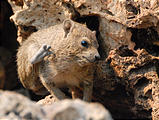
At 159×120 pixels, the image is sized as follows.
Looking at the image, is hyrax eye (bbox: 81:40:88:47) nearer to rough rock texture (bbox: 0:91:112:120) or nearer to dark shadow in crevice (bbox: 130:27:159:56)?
dark shadow in crevice (bbox: 130:27:159:56)

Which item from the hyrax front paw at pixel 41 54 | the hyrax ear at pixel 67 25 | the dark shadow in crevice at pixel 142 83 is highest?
the hyrax ear at pixel 67 25

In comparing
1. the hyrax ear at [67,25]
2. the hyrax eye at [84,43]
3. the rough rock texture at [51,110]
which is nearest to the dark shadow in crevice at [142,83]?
the hyrax eye at [84,43]

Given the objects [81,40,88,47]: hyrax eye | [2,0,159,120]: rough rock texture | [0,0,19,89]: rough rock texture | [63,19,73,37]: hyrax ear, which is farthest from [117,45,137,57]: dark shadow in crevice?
[0,0,19,89]: rough rock texture

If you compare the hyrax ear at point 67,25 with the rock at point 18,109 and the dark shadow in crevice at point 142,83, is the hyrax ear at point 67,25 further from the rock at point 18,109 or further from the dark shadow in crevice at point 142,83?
the rock at point 18,109

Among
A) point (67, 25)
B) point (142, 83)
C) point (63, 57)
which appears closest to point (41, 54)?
point (63, 57)

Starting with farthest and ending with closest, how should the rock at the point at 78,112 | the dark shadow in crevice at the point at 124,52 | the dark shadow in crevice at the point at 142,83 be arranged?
the dark shadow in crevice at the point at 124,52 → the dark shadow in crevice at the point at 142,83 → the rock at the point at 78,112

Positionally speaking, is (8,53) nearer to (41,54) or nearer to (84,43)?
(41,54)

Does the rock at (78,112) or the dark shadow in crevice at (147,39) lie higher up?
the rock at (78,112)

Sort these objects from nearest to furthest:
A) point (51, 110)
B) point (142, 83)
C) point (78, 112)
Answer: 1. point (78, 112)
2. point (51, 110)
3. point (142, 83)
